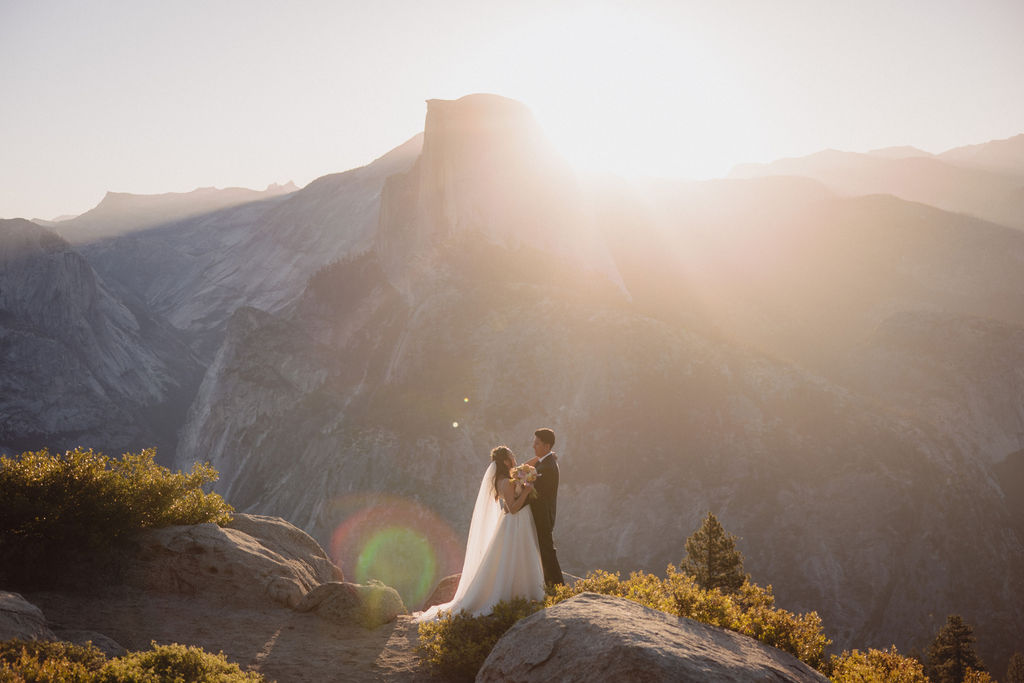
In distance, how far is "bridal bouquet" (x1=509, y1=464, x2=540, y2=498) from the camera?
10484mm

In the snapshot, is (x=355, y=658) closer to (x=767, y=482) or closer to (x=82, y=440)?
(x=767, y=482)

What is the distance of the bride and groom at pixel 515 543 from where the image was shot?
1045cm

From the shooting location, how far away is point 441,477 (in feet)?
185

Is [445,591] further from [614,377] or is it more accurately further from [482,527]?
[614,377]

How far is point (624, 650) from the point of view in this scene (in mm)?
5840

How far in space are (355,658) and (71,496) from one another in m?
7.69

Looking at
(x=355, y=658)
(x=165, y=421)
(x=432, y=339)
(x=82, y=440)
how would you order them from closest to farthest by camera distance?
(x=355, y=658) → (x=432, y=339) → (x=82, y=440) → (x=165, y=421)

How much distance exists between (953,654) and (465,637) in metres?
33.6

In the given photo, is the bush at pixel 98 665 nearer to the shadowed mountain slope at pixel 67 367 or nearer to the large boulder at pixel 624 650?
the large boulder at pixel 624 650

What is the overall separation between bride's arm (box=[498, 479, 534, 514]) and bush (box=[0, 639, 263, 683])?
466cm

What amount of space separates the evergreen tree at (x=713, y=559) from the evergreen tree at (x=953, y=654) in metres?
10.3

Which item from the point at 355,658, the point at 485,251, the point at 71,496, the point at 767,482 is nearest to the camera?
the point at 355,658

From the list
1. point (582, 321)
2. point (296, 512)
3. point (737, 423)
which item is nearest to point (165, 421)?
point (296, 512)

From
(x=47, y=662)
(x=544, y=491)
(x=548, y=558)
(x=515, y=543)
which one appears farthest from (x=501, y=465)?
(x=47, y=662)
